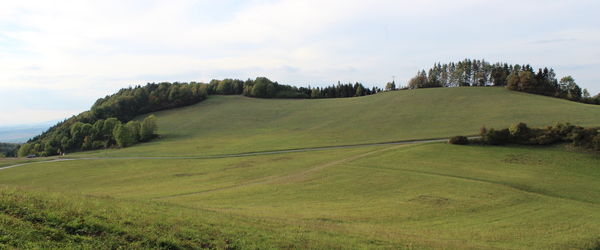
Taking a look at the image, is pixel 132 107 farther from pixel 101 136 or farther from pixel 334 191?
pixel 334 191

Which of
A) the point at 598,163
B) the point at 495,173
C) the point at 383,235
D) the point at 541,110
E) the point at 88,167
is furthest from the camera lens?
the point at 541,110

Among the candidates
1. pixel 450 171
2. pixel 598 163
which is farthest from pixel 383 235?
pixel 598 163

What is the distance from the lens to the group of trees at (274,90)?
6048 inches

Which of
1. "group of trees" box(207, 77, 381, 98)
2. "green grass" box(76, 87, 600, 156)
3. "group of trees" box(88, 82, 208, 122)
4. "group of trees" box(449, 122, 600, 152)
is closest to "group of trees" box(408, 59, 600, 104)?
"green grass" box(76, 87, 600, 156)

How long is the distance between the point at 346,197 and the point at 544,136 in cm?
3813

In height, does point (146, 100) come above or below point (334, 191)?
above

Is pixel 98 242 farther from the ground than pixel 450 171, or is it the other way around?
pixel 98 242

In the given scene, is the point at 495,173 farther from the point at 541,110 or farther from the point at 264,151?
the point at 541,110

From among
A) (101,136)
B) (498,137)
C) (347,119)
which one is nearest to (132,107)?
(101,136)

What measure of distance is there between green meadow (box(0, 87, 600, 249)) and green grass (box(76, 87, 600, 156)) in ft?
2.38

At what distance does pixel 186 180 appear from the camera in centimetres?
4884

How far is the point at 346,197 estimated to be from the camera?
115 feet

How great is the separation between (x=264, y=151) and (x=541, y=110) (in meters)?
64.0

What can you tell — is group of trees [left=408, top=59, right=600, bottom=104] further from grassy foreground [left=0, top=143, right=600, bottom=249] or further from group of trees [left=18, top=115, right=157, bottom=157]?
group of trees [left=18, top=115, right=157, bottom=157]
